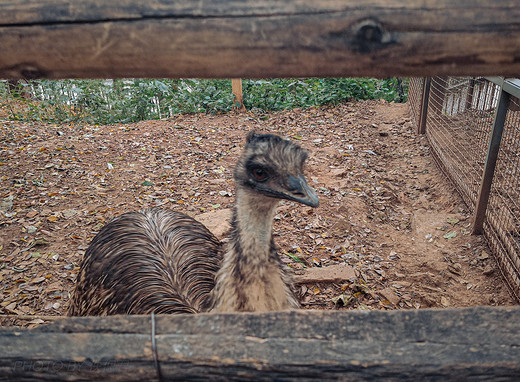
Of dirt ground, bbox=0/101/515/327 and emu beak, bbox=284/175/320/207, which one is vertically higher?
emu beak, bbox=284/175/320/207

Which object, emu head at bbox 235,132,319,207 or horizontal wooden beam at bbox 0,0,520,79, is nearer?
horizontal wooden beam at bbox 0,0,520,79

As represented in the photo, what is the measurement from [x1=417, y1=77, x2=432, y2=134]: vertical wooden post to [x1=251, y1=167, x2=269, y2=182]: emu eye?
5.12 metres

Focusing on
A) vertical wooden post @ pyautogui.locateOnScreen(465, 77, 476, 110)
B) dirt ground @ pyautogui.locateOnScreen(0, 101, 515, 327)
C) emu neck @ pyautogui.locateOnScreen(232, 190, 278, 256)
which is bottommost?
dirt ground @ pyautogui.locateOnScreen(0, 101, 515, 327)

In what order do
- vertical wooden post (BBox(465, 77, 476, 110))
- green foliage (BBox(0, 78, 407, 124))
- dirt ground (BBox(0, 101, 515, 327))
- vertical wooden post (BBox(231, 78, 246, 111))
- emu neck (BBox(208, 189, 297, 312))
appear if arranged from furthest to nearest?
green foliage (BBox(0, 78, 407, 124)) → vertical wooden post (BBox(231, 78, 246, 111)) → vertical wooden post (BBox(465, 77, 476, 110)) → dirt ground (BBox(0, 101, 515, 327)) → emu neck (BBox(208, 189, 297, 312))

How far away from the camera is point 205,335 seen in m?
1.23

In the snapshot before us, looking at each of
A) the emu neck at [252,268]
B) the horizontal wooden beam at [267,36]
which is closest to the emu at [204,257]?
the emu neck at [252,268]

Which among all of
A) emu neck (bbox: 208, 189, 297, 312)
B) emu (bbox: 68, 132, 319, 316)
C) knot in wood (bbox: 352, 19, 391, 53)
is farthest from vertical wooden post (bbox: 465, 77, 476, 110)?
knot in wood (bbox: 352, 19, 391, 53)

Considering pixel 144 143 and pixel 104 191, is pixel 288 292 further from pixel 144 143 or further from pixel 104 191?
pixel 144 143

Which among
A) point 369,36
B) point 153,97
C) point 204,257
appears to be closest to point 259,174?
point 204,257

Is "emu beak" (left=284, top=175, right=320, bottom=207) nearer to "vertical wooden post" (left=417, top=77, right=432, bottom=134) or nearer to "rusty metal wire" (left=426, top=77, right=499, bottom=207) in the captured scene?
"rusty metal wire" (left=426, top=77, right=499, bottom=207)

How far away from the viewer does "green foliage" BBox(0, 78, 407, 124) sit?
27.9 ft

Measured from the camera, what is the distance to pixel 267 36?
1148mm

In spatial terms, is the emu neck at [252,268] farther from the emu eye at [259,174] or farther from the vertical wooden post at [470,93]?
the vertical wooden post at [470,93]

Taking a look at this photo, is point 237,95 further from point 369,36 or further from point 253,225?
point 369,36
